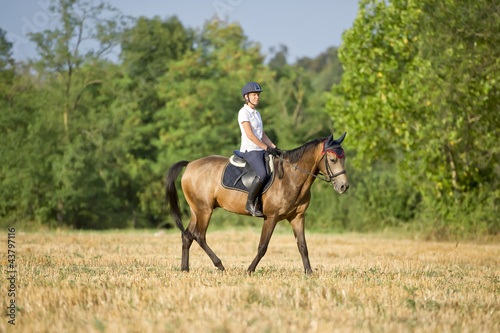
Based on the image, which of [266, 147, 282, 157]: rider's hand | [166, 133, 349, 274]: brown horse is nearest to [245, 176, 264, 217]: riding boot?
[166, 133, 349, 274]: brown horse

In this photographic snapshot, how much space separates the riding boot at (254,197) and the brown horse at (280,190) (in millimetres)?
137

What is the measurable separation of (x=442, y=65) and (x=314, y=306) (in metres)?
14.3

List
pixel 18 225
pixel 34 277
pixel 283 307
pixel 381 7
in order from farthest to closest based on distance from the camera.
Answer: pixel 18 225
pixel 381 7
pixel 34 277
pixel 283 307

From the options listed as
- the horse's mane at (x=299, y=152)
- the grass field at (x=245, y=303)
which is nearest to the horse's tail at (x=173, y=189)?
the grass field at (x=245, y=303)

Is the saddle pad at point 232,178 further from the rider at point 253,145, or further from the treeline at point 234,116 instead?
the treeline at point 234,116

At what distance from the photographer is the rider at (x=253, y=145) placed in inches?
372

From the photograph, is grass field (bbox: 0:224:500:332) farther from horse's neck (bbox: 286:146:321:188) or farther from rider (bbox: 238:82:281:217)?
horse's neck (bbox: 286:146:321:188)

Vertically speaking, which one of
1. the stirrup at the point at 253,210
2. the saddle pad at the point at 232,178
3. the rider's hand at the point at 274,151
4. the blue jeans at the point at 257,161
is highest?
the rider's hand at the point at 274,151

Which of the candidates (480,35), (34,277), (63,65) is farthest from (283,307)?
(63,65)

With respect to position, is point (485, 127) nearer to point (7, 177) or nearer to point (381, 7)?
point (381, 7)

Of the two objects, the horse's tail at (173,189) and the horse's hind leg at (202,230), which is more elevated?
the horse's tail at (173,189)

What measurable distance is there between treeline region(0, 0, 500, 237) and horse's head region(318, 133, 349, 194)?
1019cm

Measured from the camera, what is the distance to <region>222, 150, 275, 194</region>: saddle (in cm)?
962

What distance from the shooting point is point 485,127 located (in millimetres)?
19312
